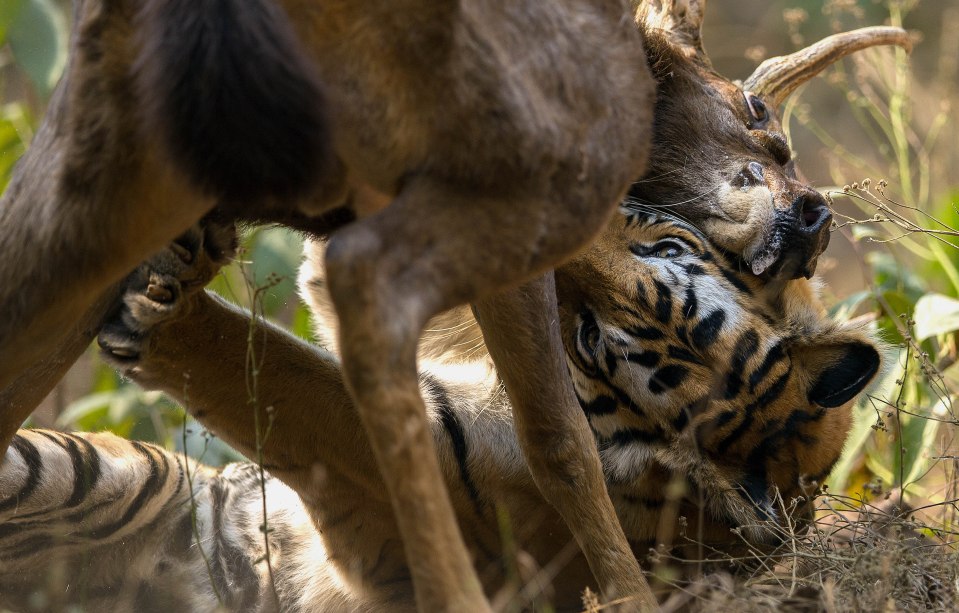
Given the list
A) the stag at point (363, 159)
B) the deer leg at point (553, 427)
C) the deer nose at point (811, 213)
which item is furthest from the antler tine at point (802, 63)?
the stag at point (363, 159)

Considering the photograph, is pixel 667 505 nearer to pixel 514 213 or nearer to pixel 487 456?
pixel 487 456

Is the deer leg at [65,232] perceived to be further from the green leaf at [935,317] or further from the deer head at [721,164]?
the green leaf at [935,317]

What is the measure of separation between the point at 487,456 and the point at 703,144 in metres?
1.34

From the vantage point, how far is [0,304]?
7.72 feet

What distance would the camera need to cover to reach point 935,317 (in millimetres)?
4453

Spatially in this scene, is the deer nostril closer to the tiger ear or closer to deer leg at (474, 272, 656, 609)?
the tiger ear

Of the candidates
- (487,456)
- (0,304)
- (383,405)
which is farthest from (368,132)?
(487,456)

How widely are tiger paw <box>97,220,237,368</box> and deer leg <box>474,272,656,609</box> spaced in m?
0.77

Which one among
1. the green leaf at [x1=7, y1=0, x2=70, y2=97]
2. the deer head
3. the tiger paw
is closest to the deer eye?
the deer head

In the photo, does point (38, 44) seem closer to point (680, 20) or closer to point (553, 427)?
point (680, 20)

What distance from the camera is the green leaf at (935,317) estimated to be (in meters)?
4.39

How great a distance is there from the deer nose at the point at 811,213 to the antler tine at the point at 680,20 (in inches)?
33.3

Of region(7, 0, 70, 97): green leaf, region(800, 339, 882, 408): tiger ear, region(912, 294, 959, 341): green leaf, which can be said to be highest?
region(7, 0, 70, 97): green leaf

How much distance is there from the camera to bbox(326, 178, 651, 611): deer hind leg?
2.15m
